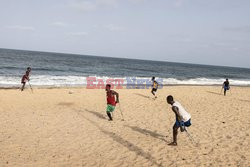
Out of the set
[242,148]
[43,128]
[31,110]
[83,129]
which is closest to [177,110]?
[242,148]

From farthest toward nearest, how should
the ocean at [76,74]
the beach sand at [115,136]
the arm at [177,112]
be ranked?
the ocean at [76,74] → the arm at [177,112] → the beach sand at [115,136]

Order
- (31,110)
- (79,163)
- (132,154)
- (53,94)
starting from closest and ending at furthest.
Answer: (79,163), (132,154), (31,110), (53,94)

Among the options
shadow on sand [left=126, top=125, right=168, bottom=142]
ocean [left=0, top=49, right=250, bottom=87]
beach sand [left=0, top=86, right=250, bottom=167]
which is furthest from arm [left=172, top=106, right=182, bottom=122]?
ocean [left=0, top=49, right=250, bottom=87]

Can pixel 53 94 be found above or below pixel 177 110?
below

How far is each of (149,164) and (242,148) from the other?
3034 mm

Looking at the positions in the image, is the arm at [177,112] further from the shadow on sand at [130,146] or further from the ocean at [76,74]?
the ocean at [76,74]

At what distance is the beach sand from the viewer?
554cm

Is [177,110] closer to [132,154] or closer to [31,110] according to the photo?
[132,154]

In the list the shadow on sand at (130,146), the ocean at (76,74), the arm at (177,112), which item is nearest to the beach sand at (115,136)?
the shadow on sand at (130,146)

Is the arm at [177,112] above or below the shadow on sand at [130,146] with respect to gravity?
above

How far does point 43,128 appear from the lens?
773 cm

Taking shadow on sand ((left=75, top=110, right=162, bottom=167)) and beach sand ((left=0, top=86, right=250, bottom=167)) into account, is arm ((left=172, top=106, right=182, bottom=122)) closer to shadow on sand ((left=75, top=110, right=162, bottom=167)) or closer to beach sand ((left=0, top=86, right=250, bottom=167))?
beach sand ((left=0, top=86, right=250, bottom=167))

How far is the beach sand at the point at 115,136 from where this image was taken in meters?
5.54

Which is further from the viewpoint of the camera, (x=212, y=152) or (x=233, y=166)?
(x=212, y=152)
